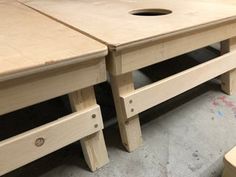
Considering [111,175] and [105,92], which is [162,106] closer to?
[105,92]

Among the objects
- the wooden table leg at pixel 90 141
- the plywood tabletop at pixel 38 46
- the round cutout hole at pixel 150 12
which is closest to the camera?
the plywood tabletop at pixel 38 46

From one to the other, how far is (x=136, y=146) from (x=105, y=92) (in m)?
0.39

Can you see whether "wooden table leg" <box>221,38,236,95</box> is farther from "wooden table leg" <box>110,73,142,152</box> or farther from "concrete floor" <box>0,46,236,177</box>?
"wooden table leg" <box>110,73,142,152</box>

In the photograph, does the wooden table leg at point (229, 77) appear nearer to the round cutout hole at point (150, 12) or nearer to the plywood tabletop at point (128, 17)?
the plywood tabletop at point (128, 17)

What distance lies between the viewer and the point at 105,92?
1106 millimetres

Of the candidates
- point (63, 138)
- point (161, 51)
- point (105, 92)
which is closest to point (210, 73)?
point (161, 51)

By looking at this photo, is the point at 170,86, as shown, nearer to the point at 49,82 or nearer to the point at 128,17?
the point at 128,17

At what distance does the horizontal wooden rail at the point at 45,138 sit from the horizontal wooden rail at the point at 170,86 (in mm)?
110

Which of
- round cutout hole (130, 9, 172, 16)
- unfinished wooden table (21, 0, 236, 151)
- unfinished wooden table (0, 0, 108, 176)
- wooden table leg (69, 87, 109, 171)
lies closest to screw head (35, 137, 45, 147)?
unfinished wooden table (0, 0, 108, 176)

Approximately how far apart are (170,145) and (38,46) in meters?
0.51

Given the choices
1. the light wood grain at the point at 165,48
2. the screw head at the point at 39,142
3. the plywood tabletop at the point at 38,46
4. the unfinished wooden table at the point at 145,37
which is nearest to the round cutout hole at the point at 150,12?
the unfinished wooden table at the point at 145,37

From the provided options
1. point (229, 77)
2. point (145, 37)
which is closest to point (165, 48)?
point (145, 37)

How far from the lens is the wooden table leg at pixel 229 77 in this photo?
37.3 inches

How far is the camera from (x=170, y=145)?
79 cm
